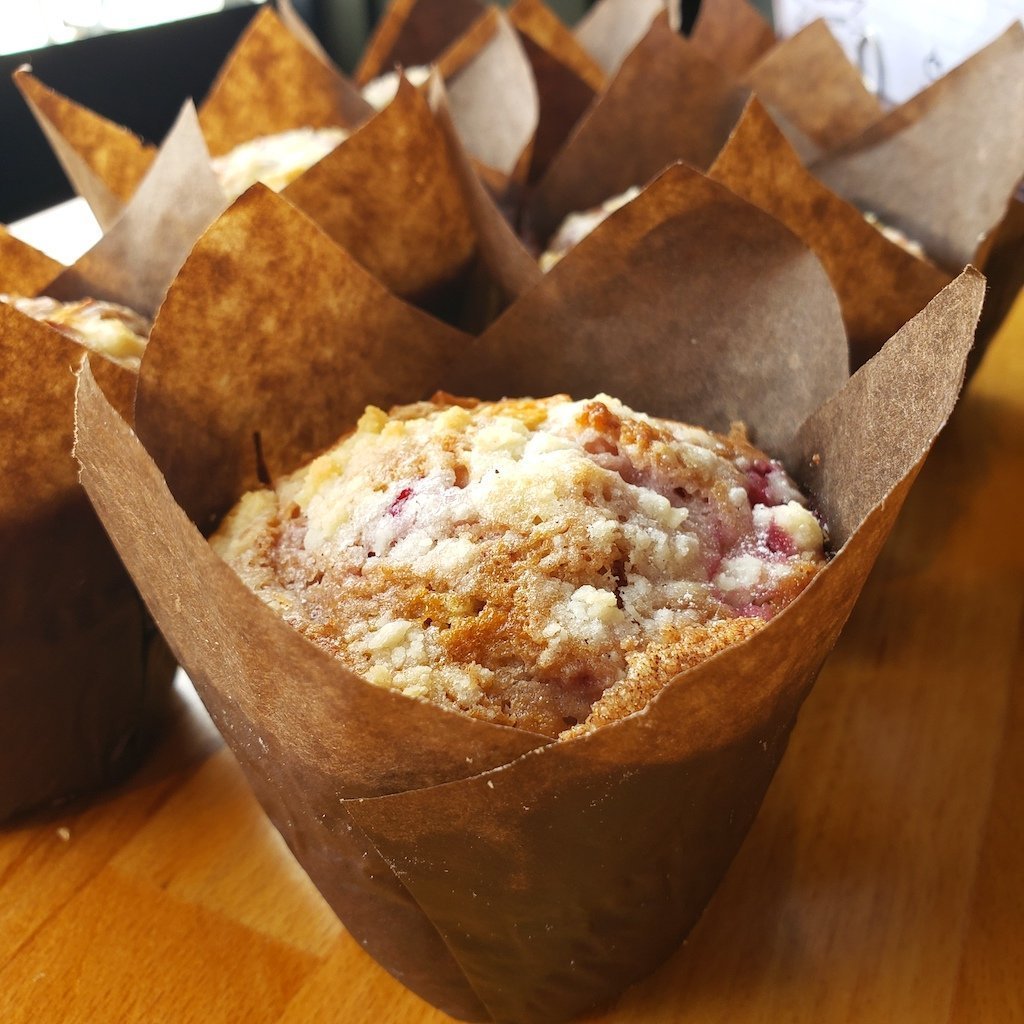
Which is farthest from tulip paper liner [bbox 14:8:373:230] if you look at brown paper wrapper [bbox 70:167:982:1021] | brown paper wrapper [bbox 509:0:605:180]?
brown paper wrapper [bbox 70:167:982:1021]

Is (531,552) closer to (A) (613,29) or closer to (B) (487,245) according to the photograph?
(B) (487,245)

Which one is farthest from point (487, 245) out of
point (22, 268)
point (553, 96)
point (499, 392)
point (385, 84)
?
point (385, 84)

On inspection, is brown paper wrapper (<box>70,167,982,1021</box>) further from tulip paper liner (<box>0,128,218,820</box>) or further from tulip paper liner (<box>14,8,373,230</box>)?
tulip paper liner (<box>14,8,373,230</box>)

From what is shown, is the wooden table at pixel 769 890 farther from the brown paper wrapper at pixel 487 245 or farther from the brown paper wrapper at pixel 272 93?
the brown paper wrapper at pixel 272 93

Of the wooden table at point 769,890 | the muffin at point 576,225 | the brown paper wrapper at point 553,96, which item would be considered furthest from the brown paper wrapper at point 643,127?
the wooden table at point 769,890

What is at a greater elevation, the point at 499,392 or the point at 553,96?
the point at 553,96

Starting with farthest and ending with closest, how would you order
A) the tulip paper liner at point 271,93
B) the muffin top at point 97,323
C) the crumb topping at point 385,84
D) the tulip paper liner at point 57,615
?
the crumb topping at point 385,84, the tulip paper liner at point 271,93, the muffin top at point 97,323, the tulip paper liner at point 57,615
